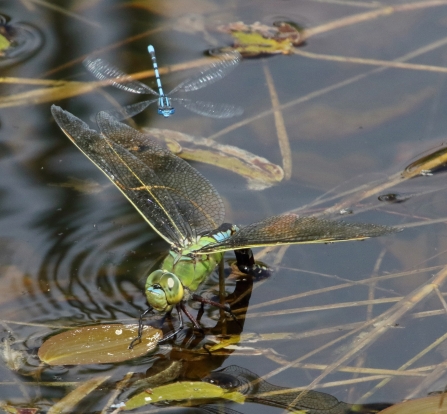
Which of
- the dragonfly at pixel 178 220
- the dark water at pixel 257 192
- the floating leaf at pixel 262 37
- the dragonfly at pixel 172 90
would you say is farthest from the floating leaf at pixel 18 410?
the floating leaf at pixel 262 37

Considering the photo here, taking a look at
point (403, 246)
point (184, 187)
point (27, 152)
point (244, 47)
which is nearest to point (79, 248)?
point (184, 187)

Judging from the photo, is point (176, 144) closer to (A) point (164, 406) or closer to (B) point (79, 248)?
(B) point (79, 248)

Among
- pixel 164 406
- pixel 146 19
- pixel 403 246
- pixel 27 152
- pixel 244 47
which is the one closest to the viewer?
pixel 164 406

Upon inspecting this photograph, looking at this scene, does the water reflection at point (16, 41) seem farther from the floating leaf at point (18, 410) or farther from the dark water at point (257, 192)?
the floating leaf at point (18, 410)

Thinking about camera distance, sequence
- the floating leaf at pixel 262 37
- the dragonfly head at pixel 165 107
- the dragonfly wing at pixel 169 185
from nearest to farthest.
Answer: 1. the dragonfly wing at pixel 169 185
2. the dragonfly head at pixel 165 107
3. the floating leaf at pixel 262 37

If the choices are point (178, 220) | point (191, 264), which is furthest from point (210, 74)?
point (191, 264)

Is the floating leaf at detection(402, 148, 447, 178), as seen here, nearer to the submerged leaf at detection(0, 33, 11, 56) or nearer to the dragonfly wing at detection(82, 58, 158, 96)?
the dragonfly wing at detection(82, 58, 158, 96)
